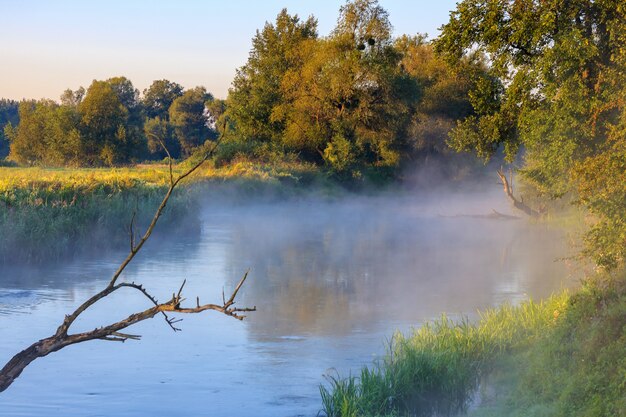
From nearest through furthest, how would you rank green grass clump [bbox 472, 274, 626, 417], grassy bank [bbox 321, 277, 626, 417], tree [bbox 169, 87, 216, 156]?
green grass clump [bbox 472, 274, 626, 417]
grassy bank [bbox 321, 277, 626, 417]
tree [bbox 169, 87, 216, 156]

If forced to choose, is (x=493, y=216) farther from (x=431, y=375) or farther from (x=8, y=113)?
(x=8, y=113)

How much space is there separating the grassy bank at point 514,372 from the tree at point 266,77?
1946 inches

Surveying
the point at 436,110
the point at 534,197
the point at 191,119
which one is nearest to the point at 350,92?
the point at 436,110

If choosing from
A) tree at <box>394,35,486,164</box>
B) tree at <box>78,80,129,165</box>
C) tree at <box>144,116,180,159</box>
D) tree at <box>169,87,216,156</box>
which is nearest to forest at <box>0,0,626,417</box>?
tree at <box>78,80,129,165</box>

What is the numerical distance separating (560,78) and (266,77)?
158 ft

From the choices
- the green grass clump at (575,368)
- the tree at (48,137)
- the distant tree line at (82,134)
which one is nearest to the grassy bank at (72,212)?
the green grass clump at (575,368)

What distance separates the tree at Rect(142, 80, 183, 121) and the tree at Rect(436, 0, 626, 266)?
3664 inches

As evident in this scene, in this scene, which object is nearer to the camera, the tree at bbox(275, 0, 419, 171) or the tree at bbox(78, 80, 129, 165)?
the tree at bbox(275, 0, 419, 171)

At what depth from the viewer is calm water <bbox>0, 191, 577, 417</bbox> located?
450 inches

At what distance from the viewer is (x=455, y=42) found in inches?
700

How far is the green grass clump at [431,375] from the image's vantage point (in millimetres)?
9812

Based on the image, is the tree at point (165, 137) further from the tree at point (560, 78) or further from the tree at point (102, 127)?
the tree at point (560, 78)

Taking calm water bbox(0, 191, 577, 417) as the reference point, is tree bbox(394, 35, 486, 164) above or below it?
above

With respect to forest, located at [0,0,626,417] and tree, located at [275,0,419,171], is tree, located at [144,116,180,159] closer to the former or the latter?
tree, located at [275,0,419,171]
